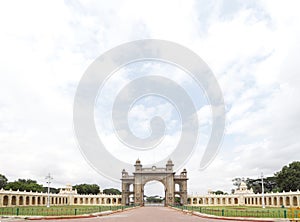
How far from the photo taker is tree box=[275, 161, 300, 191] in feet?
254

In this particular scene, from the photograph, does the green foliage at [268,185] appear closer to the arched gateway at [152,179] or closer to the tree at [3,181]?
the arched gateway at [152,179]

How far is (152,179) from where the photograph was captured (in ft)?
294

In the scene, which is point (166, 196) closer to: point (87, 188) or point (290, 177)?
point (290, 177)

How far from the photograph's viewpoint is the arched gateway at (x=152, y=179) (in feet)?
286

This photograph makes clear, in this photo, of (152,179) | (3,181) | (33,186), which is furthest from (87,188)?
(152,179)

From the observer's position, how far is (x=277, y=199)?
2953 inches

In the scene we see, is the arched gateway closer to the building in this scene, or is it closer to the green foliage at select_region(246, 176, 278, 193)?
the building

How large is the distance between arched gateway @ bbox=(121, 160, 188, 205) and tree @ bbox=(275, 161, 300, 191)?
24.2 m

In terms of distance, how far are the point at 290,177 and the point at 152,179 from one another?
34015 mm

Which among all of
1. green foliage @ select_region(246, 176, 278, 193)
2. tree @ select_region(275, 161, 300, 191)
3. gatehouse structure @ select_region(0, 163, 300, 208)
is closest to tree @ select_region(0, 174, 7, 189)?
gatehouse structure @ select_region(0, 163, 300, 208)

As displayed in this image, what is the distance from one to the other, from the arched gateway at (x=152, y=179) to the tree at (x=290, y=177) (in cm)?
2423

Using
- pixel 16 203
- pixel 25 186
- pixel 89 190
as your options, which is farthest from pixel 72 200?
pixel 16 203

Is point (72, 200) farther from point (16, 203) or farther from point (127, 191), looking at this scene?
point (16, 203)

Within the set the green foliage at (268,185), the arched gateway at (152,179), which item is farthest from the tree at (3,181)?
the green foliage at (268,185)
